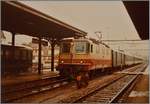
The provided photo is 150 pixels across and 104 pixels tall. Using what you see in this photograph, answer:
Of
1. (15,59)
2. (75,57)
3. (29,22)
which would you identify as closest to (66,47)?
(75,57)

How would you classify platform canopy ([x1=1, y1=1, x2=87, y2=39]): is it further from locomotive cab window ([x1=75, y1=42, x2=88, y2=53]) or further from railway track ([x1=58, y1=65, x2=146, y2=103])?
railway track ([x1=58, y1=65, x2=146, y2=103])

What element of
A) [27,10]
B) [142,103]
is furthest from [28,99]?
[27,10]

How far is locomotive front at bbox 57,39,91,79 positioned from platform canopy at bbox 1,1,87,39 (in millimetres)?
2427

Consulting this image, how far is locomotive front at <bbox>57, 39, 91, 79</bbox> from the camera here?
Answer: 74.2 ft

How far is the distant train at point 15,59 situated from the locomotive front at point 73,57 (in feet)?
18.1

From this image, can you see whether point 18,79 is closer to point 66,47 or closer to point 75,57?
point 66,47

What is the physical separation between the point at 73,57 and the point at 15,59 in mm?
8133

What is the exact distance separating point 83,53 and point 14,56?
26.8ft

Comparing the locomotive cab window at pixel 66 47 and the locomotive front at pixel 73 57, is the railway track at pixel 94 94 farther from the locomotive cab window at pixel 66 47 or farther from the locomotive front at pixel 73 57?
the locomotive cab window at pixel 66 47

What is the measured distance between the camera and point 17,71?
30719mm

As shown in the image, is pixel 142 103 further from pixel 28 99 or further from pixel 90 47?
pixel 90 47

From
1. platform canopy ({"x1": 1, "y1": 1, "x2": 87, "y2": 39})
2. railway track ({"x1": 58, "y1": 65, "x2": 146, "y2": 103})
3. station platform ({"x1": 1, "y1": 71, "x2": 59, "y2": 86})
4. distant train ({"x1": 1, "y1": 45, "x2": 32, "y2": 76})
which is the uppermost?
platform canopy ({"x1": 1, "y1": 1, "x2": 87, "y2": 39})

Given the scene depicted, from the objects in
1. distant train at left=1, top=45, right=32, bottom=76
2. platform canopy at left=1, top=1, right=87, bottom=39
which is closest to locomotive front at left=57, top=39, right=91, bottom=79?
platform canopy at left=1, top=1, right=87, bottom=39

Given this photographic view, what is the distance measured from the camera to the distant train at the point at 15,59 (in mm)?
27622
